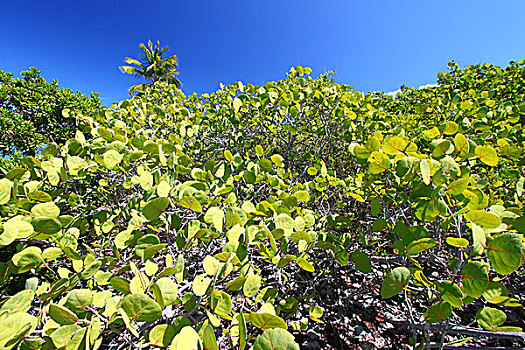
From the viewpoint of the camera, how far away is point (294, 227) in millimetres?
1378

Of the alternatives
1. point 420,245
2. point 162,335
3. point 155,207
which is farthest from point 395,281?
point 155,207

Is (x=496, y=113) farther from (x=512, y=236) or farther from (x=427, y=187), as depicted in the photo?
(x=512, y=236)

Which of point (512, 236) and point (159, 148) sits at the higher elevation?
point (159, 148)

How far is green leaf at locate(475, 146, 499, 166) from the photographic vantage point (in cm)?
127

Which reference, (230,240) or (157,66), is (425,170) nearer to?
(230,240)

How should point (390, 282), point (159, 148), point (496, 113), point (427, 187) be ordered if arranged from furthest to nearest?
point (496, 113)
point (159, 148)
point (427, 187)
point (390, 282)

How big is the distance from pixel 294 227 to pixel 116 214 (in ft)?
5.91

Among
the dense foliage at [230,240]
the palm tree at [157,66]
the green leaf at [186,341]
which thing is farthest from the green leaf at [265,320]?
the palm tree at [157,66]

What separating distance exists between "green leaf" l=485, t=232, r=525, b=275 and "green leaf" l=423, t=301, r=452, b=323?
273 mm

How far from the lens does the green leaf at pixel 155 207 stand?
1.11 m

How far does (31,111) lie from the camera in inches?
215

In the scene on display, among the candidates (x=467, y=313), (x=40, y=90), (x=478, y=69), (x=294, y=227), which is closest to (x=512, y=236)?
(x=294, y=227)

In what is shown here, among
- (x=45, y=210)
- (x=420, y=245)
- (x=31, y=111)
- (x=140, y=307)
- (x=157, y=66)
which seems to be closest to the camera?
(x=140, y=307)

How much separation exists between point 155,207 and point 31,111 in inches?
285
